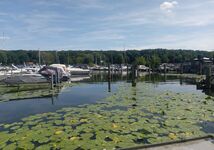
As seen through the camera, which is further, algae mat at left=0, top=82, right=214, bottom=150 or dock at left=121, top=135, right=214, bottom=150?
algae mat at left=0, top=82, right=214, bottom=150

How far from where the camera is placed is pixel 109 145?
8.50 meters

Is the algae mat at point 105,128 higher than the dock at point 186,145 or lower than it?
lower

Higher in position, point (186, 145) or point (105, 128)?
point (186, 145)

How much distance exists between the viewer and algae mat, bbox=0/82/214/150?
8.94 m

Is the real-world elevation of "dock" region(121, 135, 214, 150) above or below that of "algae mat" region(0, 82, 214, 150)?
above

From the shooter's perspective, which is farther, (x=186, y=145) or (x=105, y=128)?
(x=105, y=128)

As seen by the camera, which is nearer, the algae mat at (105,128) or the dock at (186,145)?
the dock at (186,145)

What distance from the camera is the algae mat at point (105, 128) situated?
894cm

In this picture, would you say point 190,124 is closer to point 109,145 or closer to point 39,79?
point 109,145

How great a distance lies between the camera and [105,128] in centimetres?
1059

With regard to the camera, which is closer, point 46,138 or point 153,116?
point 46,138

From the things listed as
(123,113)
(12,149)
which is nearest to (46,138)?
(12,149)

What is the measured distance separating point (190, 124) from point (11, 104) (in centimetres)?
1259

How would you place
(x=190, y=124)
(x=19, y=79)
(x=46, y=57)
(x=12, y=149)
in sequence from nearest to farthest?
(x=12, y=149)
(x=190, y=124)
(x=19, y=79)
(x=46, y=57)
